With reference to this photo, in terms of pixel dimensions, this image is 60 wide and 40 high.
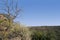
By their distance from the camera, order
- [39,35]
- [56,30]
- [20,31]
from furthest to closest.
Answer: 1. [56,30]
2. [39,35]
3. [20,31]

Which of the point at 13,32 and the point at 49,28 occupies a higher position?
the point at 49,28

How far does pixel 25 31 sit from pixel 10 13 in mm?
2428

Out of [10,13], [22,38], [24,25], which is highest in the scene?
[10,13]

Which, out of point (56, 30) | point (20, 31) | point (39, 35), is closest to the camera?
point (20, 31)

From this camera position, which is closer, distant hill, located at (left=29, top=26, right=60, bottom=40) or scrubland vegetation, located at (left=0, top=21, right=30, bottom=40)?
scrubland vegetation, located at (left=0, top=21, right=30, bottom=40)

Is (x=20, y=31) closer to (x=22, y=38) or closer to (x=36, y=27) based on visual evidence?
(x=22, y=38)

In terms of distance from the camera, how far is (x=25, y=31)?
15766 millimetres

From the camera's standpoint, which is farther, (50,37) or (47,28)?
(47,28)

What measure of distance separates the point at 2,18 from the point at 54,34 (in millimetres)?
4608

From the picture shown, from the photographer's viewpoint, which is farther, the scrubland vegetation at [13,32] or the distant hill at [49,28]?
the distant hill at [49,28]

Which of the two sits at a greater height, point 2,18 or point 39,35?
point 2,18

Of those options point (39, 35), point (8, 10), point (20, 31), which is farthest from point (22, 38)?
point (8, 10)

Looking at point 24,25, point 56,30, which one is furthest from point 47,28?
point 24,25

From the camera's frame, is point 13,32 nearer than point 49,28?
Yes
